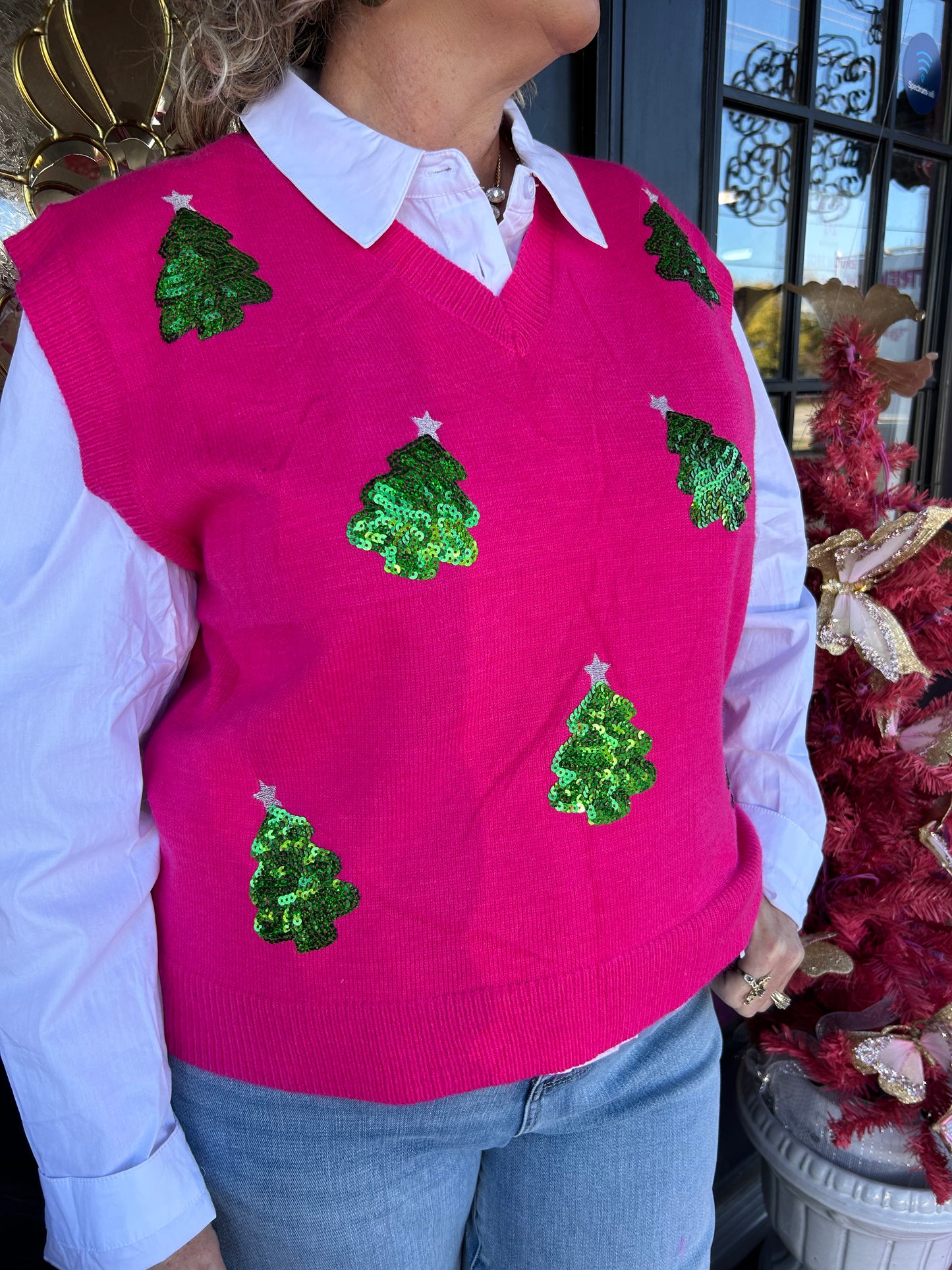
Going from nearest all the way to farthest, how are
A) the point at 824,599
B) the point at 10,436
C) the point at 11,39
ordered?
the point at 10,436 → the point at 11,39 → the point at 824,599

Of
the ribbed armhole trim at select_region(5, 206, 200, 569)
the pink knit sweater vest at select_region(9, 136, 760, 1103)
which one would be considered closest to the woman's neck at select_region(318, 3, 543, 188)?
the pink knit sweater vest at select_region(9, 136, 760, 1103)

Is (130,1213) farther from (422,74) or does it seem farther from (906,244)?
(906,244)

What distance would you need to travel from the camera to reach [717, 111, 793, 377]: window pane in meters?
1.74

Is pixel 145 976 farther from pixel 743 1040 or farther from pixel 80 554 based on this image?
pixel 743 1040

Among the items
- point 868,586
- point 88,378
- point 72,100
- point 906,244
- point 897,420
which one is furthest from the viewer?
point 897,420

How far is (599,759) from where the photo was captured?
706mm

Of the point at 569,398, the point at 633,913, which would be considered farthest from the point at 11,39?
the point at 633,913

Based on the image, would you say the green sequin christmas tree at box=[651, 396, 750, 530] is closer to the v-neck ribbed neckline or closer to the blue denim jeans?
the v-neck ribbed neckline

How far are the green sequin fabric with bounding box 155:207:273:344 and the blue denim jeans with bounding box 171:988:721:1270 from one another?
59 cm

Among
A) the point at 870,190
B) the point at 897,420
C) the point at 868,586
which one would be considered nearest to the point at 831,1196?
the point at 868,586

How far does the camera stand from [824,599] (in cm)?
122

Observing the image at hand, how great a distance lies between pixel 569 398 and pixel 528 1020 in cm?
48

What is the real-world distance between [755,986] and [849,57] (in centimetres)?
194

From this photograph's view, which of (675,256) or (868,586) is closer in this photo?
(675,256)
